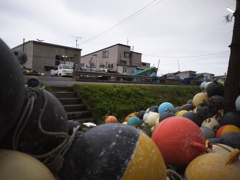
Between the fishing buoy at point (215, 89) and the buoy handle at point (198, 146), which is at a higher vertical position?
the fishing buoy at point (215, 89)

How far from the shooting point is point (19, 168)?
4.13 ft

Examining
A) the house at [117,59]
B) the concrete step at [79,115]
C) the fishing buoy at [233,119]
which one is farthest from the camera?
the house at [117,59]

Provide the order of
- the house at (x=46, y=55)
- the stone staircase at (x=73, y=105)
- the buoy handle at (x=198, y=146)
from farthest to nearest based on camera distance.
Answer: the house at (x=46, y=55) < the stone staircase at (x=73, y=105) < the buoy handle at (x=198, y=146)

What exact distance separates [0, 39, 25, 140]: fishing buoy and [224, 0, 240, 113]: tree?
431 cm

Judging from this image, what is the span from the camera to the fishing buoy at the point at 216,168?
1.94m

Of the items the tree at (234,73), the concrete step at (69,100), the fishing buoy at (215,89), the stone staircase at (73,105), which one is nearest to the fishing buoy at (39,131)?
the tree at (234,73)

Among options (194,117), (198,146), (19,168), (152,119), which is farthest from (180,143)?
(152,119)

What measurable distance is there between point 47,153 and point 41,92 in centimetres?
53

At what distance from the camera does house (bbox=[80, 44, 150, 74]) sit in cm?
4138

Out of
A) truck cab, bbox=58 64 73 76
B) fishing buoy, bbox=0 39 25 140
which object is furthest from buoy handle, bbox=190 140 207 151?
truck cab, bbox=58 64 73 76

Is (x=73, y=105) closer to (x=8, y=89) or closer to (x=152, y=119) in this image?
(x=152, y=119)

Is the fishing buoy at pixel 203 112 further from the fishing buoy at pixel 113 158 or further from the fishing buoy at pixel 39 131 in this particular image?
the fishing buoy at pixel 39 131

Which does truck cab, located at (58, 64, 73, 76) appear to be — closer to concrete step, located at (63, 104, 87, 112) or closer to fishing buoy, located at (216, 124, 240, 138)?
concrete step, located at (63, 104, 87, 112)

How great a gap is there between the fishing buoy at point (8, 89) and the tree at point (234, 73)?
4.31 metres
